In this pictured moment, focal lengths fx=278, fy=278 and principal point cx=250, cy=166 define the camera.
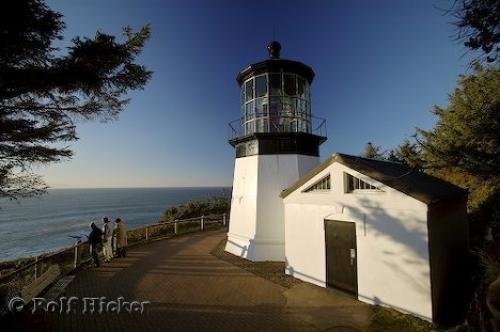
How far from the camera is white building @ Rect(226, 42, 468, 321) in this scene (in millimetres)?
7281

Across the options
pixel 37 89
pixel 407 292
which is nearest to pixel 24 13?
pixel 37 89

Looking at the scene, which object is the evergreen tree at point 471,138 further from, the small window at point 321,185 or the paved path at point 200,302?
the paved path at point 200,302

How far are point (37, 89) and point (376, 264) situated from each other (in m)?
10.0

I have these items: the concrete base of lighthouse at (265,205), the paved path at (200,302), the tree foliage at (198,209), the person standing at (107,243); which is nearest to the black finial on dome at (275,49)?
the concrete base of lighthouse at (265,205)

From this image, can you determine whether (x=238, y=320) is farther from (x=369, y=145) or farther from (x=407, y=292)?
(x=369, y=145)

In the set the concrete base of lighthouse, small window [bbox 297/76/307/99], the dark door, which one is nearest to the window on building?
the dark door

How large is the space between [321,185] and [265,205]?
150 inches

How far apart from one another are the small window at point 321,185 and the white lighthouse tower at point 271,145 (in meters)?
3.05

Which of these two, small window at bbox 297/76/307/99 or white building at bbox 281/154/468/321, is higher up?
small window at bbox 297/76/307/99

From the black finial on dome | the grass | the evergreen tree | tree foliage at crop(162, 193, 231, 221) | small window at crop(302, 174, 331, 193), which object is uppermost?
the black finial on dome

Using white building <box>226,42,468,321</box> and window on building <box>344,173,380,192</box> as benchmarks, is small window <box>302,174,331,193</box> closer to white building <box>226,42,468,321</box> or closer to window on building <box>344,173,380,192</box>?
white building <box>226,42,468,321</box>

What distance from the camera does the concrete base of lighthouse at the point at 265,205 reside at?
12.6 metres

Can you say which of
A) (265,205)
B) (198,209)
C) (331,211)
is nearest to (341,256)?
(331,211)

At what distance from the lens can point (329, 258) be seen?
30.2 feet
